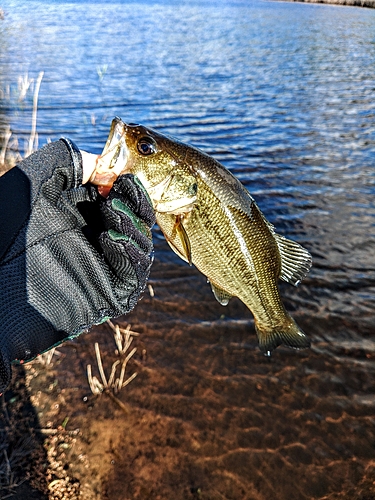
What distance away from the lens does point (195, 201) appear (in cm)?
292

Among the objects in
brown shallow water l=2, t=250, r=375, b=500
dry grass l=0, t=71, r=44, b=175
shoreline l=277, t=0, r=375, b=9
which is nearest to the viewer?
brown shallow water l=2, t=250, r=375, b=500

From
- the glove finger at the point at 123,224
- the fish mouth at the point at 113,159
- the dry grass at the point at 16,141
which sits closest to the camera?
the glove finger at the point at 123,224

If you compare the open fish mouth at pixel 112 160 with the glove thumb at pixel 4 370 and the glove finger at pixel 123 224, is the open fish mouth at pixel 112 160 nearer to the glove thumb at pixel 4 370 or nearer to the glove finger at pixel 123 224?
the glove finger at pixel 123 224

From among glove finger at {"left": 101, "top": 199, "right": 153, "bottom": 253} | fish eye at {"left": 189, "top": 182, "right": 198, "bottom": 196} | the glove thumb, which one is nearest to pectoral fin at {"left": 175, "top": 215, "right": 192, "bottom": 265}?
fish eye at {"left": 189, "top": 182, "right": 198, "bottom": 196}

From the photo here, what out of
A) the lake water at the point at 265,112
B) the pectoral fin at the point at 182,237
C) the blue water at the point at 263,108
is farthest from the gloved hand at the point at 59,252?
the blue water at the point at 263,108

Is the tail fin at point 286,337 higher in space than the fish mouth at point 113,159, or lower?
lower

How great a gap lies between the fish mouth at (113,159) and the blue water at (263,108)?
417 centimetres

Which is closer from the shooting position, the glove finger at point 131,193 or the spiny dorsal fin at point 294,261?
the glove finger at point 131,193

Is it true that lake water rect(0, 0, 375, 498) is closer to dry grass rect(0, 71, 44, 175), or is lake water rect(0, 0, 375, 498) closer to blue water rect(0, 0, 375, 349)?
blue water rect(0, 0, 375, 349)

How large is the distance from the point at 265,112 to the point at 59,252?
12.7 metres

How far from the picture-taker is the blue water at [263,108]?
7.28m

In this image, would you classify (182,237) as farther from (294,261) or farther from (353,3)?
(353,3)

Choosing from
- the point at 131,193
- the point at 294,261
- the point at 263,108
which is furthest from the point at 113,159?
the point at 263,108

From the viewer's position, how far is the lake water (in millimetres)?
6684
